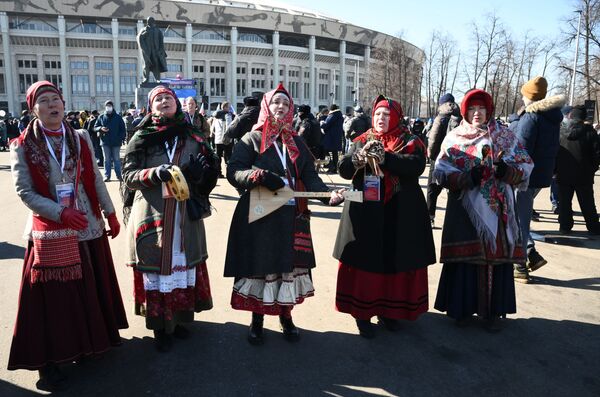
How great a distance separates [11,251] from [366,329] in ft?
14.9

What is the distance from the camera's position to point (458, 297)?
368 centimetres

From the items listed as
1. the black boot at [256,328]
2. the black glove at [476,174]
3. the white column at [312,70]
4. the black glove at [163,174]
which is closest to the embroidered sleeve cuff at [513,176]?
the black glove at [476,174]

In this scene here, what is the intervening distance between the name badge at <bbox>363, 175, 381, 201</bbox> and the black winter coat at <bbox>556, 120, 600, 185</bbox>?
16.3 feet

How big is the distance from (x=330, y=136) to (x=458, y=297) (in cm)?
906

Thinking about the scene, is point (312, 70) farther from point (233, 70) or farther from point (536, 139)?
point (536, 139)

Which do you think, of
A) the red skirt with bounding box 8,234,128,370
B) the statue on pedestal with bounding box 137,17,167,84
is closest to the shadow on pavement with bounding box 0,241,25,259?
the red skirt with bounding box 8,234,128,370

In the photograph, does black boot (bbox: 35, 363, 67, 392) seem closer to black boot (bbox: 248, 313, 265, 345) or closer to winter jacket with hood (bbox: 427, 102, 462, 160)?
black boot (bbox: 248, 313, 265, 345)

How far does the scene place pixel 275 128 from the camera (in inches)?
130

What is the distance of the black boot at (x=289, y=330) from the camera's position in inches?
136

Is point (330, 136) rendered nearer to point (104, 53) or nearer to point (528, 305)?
point (528, 305)

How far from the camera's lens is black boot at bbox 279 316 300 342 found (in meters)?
3.46

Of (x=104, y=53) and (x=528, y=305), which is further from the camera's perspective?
(x=104, y=53)

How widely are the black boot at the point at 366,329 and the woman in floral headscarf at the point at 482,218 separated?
27.6 inches

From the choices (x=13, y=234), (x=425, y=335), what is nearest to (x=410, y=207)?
(x=425, y=335)
